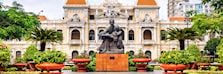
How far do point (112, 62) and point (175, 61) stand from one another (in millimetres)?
6977

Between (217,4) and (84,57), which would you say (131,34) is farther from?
(217,4)

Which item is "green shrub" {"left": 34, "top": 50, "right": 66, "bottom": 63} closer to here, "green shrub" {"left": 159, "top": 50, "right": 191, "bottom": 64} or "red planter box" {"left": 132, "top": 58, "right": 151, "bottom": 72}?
"green shrub" {"left": 159, "top": 50, "right": 191, "bottom": 64}

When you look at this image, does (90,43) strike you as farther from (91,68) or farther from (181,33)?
(91,68)

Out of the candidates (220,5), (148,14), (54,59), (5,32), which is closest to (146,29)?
(148,14)

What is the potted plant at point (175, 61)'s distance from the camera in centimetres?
2138

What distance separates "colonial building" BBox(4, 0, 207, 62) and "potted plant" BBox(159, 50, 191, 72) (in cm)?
5109

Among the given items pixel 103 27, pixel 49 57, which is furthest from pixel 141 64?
pixel 103 27

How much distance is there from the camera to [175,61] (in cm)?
2222

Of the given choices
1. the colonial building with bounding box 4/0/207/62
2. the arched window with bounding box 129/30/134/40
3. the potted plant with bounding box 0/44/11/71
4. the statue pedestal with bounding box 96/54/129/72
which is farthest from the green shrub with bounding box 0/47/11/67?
the arched window with bounding box 129/30/134/40

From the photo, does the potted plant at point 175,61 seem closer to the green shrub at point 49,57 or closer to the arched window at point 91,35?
the green shrub at point 49,57

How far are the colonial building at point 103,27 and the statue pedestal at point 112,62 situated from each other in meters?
45.7

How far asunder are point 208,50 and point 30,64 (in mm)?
47776

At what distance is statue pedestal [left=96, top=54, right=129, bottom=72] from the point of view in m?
28.4

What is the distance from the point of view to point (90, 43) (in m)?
75.2
